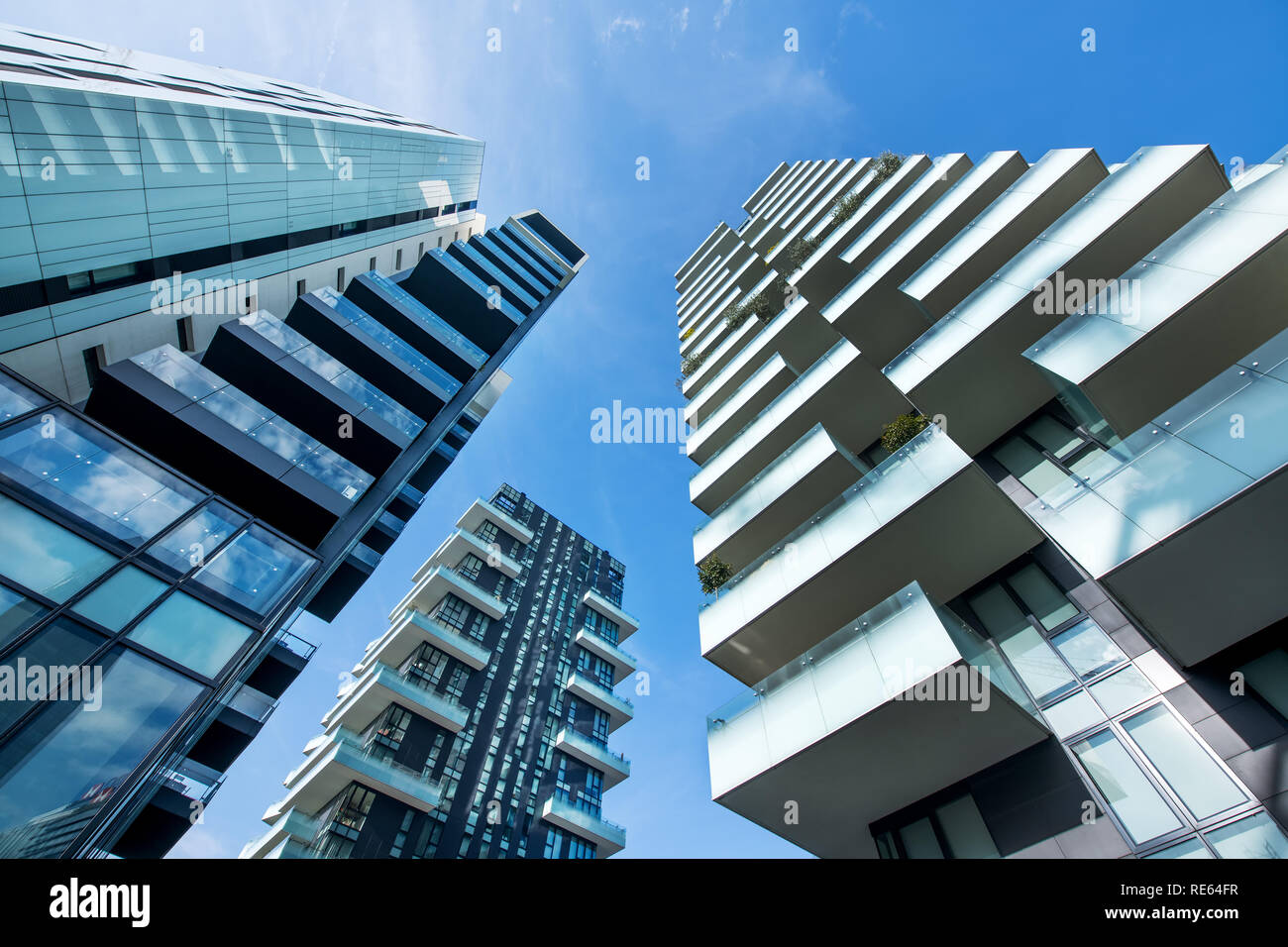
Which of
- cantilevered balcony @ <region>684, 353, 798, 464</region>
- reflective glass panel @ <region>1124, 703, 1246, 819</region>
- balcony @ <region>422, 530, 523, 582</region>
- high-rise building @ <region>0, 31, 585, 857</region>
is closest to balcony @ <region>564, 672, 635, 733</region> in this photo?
balcony @ <region>422, 530, 523, 582</region>

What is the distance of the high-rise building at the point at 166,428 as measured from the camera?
26.7 feet

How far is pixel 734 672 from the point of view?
427 inches

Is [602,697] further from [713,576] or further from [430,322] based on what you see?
[713,576]

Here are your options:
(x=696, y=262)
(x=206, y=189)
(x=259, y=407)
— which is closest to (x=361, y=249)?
(x=206, y=189)

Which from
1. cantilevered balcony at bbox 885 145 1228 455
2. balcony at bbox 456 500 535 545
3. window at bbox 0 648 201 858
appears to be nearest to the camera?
window at bbox 0 648 201 858

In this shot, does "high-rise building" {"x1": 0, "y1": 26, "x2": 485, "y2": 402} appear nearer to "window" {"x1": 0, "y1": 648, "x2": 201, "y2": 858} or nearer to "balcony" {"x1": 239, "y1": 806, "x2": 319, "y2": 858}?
"window" {"x1": 0, "y1": 648, "x2": 201, "y2": 858}

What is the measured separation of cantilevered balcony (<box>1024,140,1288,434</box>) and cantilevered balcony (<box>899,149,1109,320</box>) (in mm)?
3708

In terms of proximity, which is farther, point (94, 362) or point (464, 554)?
point (464, 554)

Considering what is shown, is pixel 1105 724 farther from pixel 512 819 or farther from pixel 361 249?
pixel 512 819

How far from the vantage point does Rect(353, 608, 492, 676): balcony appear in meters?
30.7

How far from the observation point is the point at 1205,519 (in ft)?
18.3

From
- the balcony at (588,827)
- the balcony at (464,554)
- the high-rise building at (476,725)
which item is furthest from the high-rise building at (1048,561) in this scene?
the balcony at (464,554)

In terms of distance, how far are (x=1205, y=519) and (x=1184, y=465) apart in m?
0.74

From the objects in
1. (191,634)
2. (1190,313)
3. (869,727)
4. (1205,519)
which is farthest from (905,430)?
(191,634)
